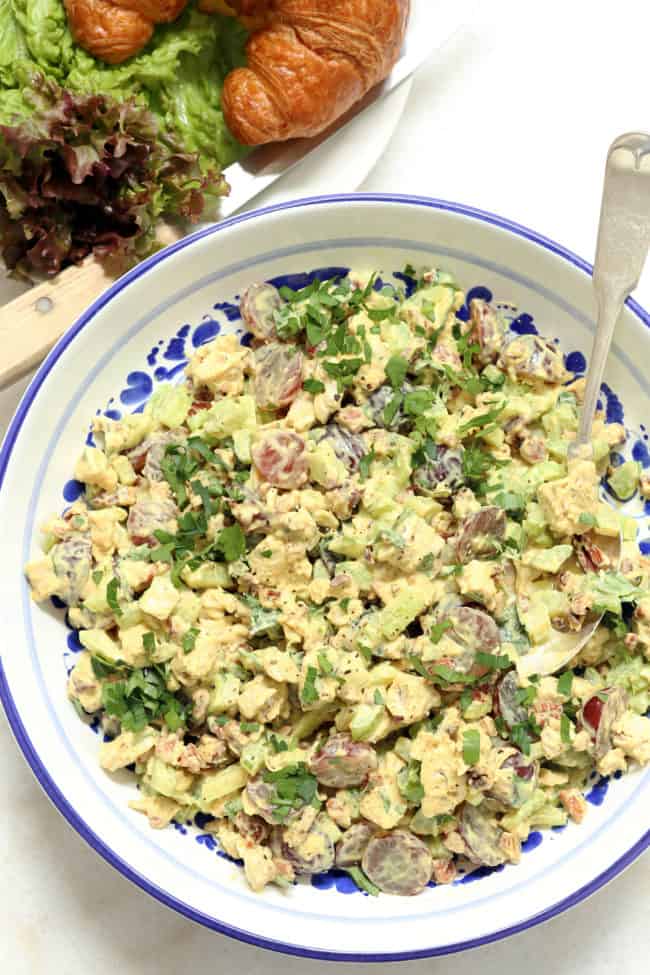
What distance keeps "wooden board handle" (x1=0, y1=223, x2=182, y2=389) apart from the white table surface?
36 cm

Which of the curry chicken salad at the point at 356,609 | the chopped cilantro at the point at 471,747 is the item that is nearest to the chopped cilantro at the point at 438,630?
the curry chicken salad at the point at 356,609

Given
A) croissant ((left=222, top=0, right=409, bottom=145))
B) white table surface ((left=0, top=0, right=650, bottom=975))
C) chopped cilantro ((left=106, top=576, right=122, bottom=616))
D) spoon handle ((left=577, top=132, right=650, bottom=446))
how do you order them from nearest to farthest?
1. spoon handle ((left=577, top=132, right=650, bottom=446))
2. chopped cilantro ((left=106, top=576, right=122, bottom=616))
3. croissant ((left=222, top=0, right=409, bottom=145))
4. white table surface ((left=0, top=0, right=650, bottom=975))

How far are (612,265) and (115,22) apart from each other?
127cm

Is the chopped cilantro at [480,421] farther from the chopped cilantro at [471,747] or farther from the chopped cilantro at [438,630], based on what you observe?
the chopped cilantro at [471,747]

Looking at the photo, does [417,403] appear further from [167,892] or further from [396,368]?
[167,892]

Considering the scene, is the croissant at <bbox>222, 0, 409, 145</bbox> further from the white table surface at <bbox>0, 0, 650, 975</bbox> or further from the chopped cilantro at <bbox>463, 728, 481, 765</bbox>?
the chopped cilantro at <bbox>463, 728, 481, 765</bbox>

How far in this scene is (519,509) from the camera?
81.7 inches

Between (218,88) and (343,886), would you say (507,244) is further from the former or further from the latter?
(343,886)

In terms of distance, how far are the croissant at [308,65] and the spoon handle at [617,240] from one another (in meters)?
0.73

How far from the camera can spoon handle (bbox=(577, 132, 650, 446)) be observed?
1.91m

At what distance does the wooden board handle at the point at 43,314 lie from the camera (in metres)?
2.21

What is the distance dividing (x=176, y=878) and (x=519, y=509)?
1.01 metres

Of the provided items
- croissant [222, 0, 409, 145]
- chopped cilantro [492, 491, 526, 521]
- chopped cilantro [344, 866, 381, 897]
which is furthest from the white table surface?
chopped cilantro [492, 491, 526, 521]

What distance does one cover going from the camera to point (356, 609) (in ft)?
6.63
